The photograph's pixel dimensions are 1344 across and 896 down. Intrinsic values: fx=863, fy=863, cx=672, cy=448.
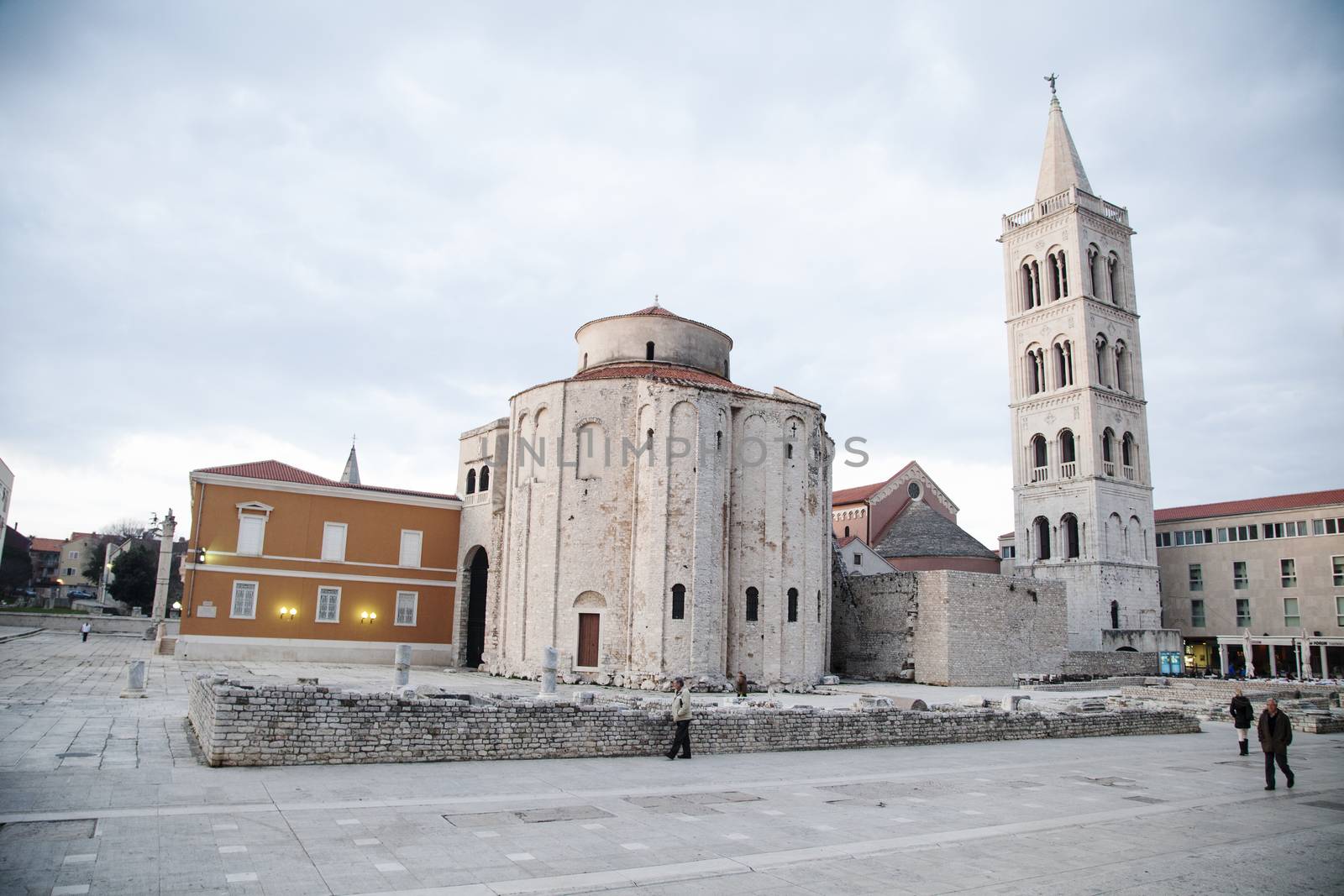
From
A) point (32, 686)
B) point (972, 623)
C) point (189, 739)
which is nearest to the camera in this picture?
point (189, 739)

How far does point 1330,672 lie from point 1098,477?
54.9 feet

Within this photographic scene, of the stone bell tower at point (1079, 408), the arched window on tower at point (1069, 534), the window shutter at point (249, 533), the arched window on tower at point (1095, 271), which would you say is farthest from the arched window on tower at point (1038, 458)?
the window shutter at point (249, 533)

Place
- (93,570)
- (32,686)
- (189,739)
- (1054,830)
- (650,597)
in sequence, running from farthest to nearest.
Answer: (93,570), (650,597), (32,686), (189,739), (1054,830)

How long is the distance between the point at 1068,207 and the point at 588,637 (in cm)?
3881

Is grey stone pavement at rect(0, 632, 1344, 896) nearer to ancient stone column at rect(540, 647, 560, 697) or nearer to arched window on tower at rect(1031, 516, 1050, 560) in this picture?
ancient stone column at rect(540, 647, 560, 697)

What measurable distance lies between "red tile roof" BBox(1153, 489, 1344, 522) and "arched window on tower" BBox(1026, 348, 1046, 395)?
13.5 meters

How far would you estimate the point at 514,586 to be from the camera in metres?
31.5

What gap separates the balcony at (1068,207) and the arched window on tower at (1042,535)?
18153 mm

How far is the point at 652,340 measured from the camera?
34.4 meters

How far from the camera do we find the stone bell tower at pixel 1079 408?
46031 mm

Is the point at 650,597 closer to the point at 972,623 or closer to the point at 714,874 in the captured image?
the point at 972,623

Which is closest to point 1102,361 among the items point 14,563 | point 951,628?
point 951,628

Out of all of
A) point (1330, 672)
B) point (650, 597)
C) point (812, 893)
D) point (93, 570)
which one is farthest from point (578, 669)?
point (93, 570)

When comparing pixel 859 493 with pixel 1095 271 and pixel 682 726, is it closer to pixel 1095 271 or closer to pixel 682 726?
pixel 1095 271
